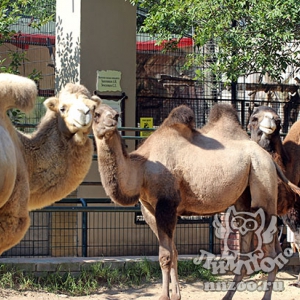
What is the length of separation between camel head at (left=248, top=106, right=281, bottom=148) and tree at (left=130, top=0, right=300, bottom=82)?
1575 mm

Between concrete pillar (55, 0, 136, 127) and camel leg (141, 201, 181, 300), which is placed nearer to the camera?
camel leg (141, 201, 181, 300)

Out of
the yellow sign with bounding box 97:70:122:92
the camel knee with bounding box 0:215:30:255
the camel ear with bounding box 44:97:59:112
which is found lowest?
the camel knee with bounding box 0:215:30:255

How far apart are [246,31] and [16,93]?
5.13 metres

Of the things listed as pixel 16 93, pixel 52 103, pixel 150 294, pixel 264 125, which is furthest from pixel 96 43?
pixel 16 93

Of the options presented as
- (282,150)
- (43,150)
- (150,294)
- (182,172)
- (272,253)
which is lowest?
(150,294)

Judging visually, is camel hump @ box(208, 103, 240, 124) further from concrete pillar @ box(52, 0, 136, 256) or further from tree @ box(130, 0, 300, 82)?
concrete pillar @ box(52, 0, 136, 256)

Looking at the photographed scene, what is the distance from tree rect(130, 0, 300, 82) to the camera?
8531 millimetres

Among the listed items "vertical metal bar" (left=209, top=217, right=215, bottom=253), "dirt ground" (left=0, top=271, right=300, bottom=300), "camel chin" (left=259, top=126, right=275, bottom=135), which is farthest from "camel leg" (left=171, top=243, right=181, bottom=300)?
"vertical metal bar" (left=209, top=217, right=215, bottom=253)

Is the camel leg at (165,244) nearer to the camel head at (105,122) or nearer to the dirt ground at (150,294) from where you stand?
the camel head at (105,122)

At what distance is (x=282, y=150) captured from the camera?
7.48 m

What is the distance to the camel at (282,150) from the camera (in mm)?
7215

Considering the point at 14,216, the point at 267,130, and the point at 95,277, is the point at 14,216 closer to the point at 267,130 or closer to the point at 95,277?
the point at 95,277

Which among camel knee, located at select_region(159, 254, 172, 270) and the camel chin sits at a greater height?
the camel chin

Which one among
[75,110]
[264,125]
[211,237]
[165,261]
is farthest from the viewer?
[211,237]
